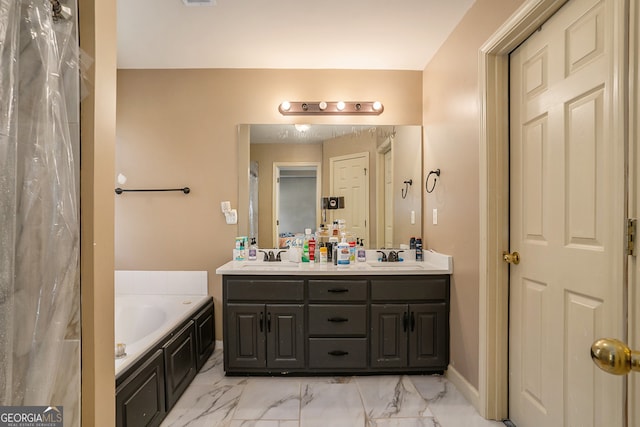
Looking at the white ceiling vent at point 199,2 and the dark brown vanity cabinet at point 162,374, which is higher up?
the white ceiling vent at point 199,2

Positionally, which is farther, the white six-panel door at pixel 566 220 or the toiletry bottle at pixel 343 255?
the toiletry bottle at pixel 343 255

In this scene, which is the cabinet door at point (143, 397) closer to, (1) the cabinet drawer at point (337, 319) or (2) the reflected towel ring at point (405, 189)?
(1) the cabinet drawer at point (337, 319)

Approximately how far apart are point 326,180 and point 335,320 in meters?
1.19

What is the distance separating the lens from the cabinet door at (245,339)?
7.09 feet

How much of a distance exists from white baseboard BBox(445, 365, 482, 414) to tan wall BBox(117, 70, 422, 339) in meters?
1.92

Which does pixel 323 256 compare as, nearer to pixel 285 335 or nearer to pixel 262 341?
pixel 285 335

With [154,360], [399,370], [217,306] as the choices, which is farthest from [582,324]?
[217,306]

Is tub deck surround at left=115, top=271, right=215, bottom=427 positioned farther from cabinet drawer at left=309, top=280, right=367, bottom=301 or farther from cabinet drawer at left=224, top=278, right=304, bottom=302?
cabinet drawer at left=309, top=280, right=367, bottom=301

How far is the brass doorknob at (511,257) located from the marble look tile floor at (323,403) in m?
0.91

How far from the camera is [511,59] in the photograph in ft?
5.54

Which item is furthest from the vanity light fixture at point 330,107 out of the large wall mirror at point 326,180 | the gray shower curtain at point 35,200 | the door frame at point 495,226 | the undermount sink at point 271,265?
the gray shower curtain at point 35,200

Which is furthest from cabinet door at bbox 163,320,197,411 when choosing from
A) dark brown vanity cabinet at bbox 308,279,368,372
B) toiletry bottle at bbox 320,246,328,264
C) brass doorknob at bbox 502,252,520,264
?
brass doorknob at bbox 502,252,520,264

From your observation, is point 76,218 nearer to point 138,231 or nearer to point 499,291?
point 499,291

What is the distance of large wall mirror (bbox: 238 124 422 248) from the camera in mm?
2697
